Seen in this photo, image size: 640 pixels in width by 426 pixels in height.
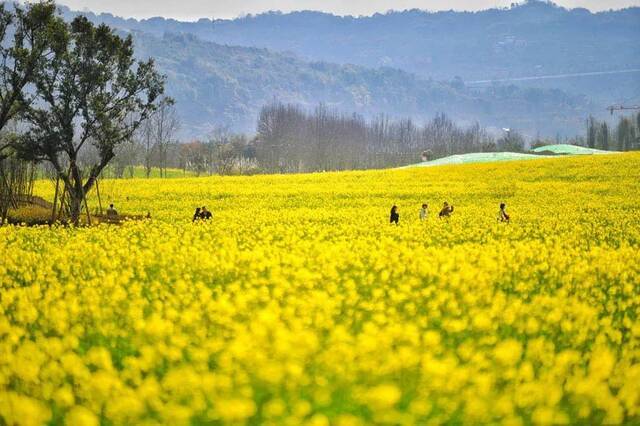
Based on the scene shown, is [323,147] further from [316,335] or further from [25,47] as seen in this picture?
[316,335]

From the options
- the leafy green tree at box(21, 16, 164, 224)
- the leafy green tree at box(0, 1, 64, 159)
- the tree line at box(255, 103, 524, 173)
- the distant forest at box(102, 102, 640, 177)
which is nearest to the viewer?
the leafy green tree at box(0, 1, 64, 159)

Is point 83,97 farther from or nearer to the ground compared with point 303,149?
nearer to the ground

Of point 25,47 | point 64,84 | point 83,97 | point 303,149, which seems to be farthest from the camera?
point 303,149

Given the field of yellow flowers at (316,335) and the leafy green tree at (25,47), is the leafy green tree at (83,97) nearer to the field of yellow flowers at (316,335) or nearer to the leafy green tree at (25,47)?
the leafy green tree at (25,47)

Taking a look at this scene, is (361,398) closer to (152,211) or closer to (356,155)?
(152,211)

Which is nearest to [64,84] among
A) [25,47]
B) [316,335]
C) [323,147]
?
[25,47]

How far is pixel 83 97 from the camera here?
2797 cm

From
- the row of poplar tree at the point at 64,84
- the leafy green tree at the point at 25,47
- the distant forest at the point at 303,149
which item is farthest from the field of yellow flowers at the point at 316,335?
the distant forest at the point at 303,149

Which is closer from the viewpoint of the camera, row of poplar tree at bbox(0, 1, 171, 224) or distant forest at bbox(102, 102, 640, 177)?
row of poplar tree at bbox(0, 1, 171, 224)

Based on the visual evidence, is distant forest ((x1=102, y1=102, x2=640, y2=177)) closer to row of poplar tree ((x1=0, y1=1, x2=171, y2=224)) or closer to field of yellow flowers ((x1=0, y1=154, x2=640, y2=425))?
row of poplar tree ((x1=0, y1=1, x2=171, y2=224))

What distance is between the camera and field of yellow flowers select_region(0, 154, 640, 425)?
18.4 feet

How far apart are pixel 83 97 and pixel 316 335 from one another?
74.2ft

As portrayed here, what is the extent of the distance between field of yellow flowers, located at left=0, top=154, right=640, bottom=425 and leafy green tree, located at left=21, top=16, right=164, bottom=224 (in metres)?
7.83

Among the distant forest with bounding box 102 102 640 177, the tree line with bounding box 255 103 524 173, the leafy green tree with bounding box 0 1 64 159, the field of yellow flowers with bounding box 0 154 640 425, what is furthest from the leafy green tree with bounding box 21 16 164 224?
the tree line with bounding box 255 103 524 173
